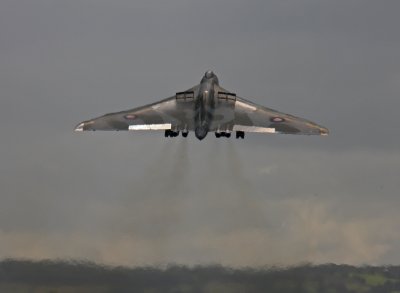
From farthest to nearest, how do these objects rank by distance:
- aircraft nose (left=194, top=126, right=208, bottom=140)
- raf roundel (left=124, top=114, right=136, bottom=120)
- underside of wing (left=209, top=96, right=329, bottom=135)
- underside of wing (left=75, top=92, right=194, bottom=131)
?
raf roundel (left=124, top=114, right=136, bottom=120) < underside of wing (left=75, top=92, right=194, bottom=131) < underside of wing (left=209, top=96, right=329, bottom=135) < aircraft nose (left=194, top=126, right=208, bottom=140)

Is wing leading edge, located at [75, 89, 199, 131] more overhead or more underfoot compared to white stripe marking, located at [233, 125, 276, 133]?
more overhead

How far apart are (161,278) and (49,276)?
10.4 m

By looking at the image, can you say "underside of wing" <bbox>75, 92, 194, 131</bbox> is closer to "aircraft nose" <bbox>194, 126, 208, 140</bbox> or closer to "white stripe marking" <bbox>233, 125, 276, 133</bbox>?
"aircraft nose" <bbox>194, 126, 208, 140</bbox>

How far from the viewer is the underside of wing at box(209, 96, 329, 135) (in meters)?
195

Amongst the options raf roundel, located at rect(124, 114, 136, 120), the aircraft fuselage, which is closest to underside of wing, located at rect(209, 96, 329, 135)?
the aircraft fuselage

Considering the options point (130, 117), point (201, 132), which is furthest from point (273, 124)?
point (130, 117)

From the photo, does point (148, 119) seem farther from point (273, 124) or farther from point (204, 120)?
point (273, 124)

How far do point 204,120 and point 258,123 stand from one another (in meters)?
6.58

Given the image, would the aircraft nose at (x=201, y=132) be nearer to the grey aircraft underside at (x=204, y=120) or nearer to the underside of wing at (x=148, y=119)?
the grey aircraft underside at (x=204, y=120)

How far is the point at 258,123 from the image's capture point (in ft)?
648

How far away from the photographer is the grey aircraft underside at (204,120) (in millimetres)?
194250

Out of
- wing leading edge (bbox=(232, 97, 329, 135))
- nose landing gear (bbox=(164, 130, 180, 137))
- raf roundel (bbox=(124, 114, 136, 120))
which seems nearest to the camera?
wing leading edge (bbox=(232, 97, 329, 135))

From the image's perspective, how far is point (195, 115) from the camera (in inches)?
7682

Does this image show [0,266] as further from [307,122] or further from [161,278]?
[307,122]
